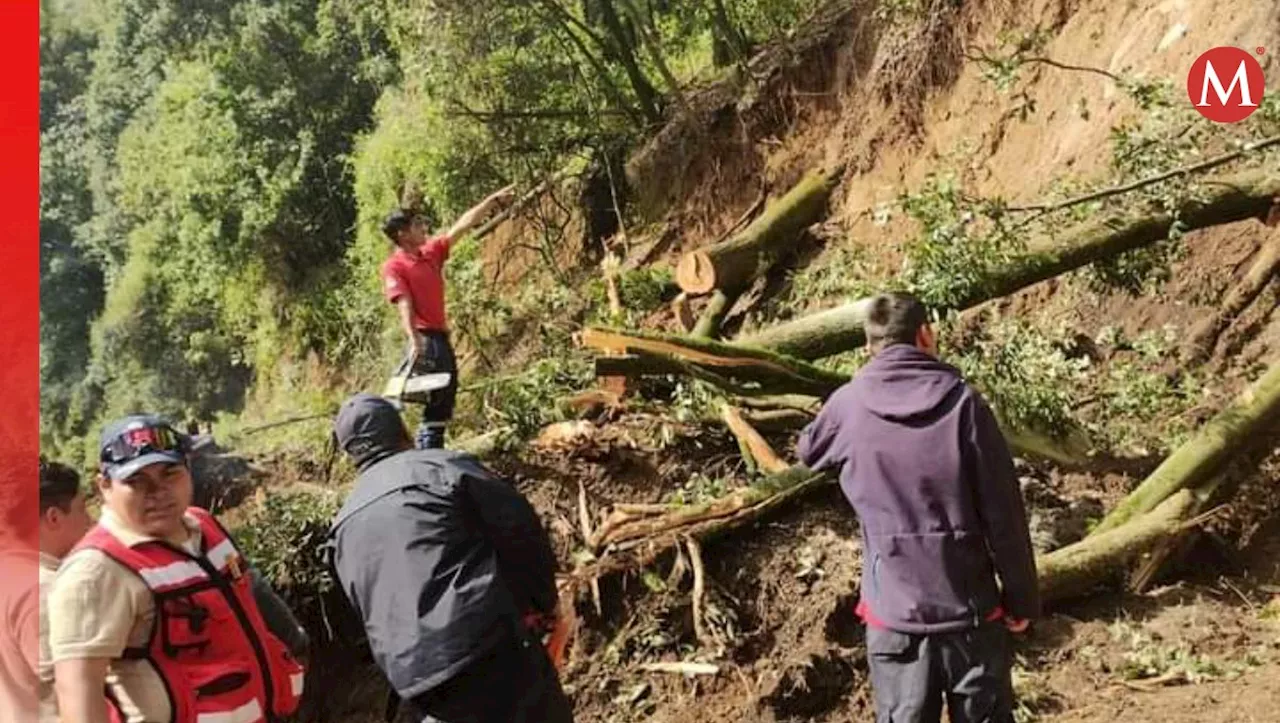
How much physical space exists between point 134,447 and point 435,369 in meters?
4.15

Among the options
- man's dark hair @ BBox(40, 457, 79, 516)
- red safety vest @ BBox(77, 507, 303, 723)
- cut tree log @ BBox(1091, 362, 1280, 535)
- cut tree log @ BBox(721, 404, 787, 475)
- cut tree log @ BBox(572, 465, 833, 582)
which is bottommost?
cut tree log @ BBox(1091, 362, 1280, 535)

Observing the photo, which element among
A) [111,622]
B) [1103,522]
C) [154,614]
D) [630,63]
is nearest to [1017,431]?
[1103,522]

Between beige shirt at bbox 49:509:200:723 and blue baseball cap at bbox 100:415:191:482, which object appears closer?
beige shirt at bbox 49:509:200:723

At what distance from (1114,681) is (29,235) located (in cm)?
3235

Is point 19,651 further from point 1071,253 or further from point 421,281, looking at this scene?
point 1071,253

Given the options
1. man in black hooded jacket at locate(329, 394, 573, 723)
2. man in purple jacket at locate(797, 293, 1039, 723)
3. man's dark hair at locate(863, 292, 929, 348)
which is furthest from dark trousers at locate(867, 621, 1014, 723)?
man in black hooded jacket at locate(329, 394, 573, 723)

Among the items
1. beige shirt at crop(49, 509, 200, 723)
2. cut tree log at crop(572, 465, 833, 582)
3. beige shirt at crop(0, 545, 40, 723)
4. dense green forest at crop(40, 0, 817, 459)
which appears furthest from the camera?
dense green forest at crop(40, 0, 817, 459)

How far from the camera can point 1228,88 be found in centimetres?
725

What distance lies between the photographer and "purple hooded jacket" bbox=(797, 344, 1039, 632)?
2.98 metres

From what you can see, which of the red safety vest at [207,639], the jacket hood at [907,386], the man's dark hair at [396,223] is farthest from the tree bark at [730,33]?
the red safety vest at [207,639]

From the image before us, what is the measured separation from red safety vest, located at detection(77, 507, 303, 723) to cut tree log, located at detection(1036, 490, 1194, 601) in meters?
3.51

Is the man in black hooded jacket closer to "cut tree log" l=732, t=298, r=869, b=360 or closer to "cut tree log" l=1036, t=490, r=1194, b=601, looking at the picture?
"cut tree log" l=1036, t=490, r=1194, b=601

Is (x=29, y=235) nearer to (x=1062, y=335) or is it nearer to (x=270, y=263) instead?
(x=270, y=263)

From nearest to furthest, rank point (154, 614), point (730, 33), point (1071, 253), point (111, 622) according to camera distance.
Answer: point (111, 622), point (154, 614), point (1071, 253), point (730, 33)
